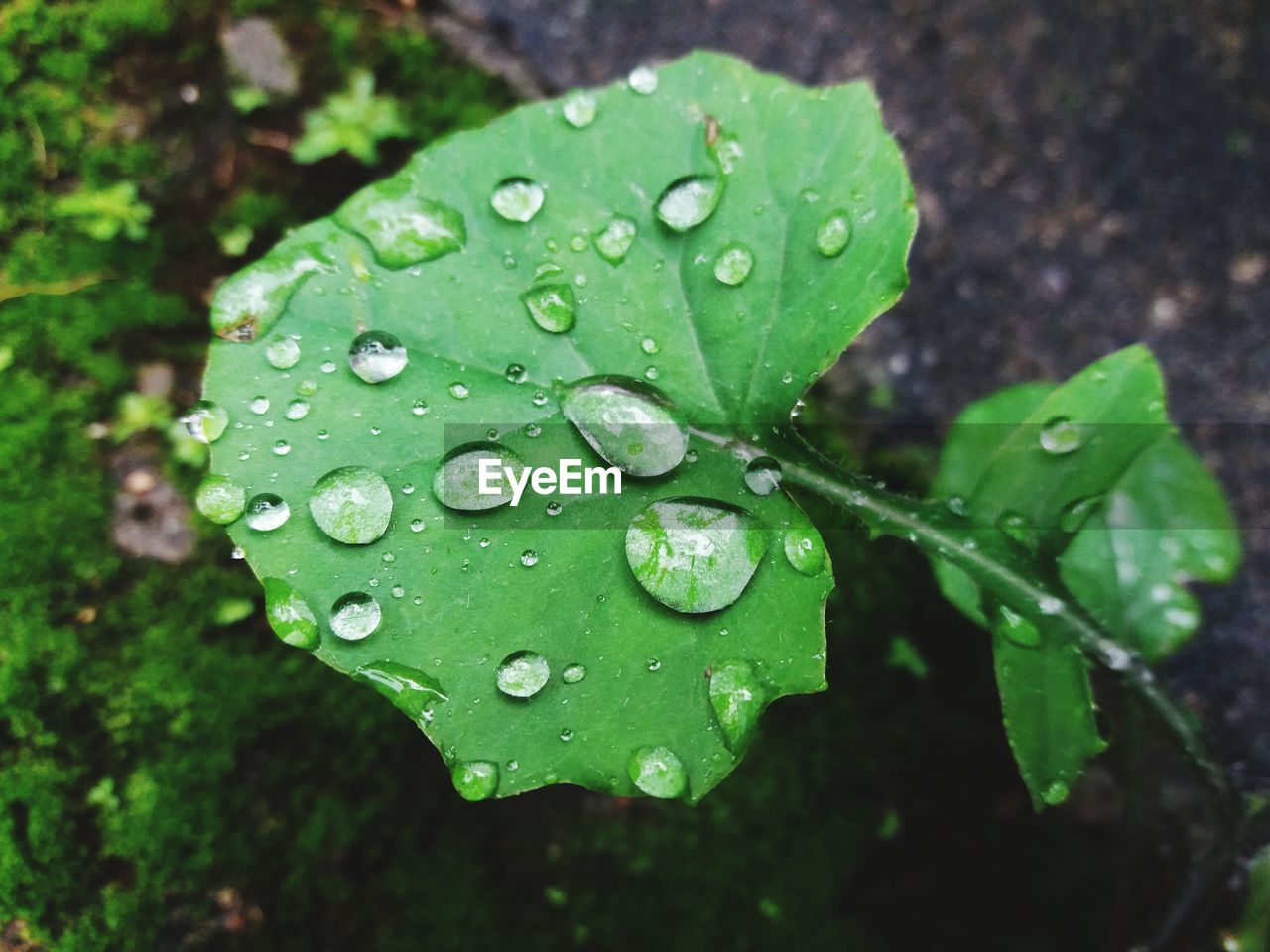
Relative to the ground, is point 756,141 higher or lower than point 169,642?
higher

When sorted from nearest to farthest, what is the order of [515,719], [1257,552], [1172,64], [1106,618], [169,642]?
[515,719] → [169,642] → [1106,618] → [1257,552] → [1172,64]

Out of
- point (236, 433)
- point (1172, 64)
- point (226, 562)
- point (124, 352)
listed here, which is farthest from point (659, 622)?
point (1172, 64)

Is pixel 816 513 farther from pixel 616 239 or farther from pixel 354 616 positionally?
pixel 354 616

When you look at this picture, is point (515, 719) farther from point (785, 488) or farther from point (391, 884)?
point (391, 884)

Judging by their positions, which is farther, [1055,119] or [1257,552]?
[1055,119]

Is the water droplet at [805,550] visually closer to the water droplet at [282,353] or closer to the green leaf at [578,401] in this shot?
the green leaf at [578,401]

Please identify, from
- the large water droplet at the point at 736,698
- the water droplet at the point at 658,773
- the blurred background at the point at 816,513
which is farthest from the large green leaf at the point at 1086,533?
the water droplet at the point at 658,773

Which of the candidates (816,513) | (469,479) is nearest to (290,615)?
(469,479)
